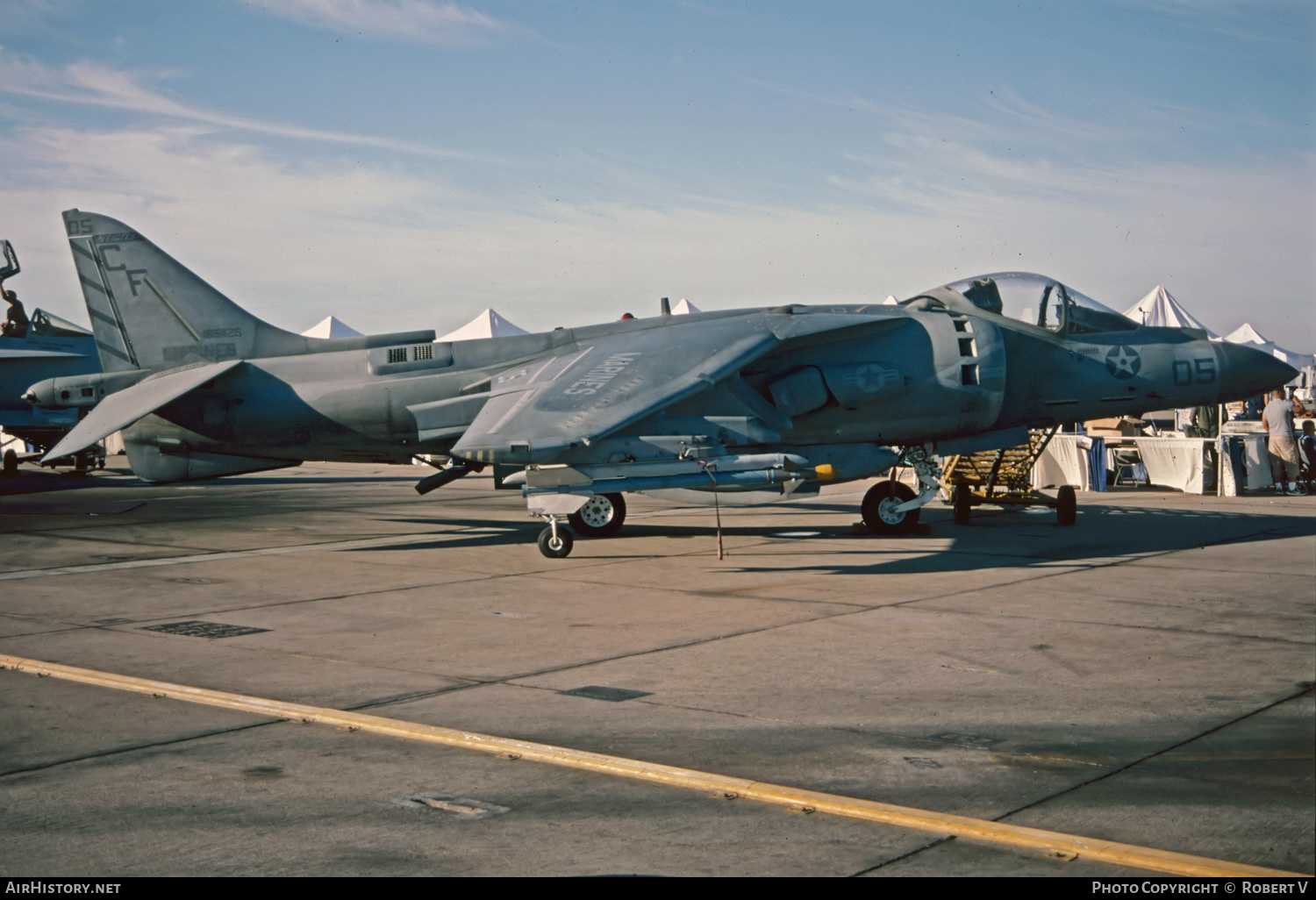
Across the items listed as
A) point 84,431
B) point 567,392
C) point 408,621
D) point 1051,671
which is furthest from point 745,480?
point 84,431

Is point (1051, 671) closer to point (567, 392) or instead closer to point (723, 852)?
point (723, 852)

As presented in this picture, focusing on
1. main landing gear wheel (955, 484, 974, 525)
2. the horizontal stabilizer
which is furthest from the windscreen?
the horizontal stabilizer

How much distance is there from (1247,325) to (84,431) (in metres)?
58.3

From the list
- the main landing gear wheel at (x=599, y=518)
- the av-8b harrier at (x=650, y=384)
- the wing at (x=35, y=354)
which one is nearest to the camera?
the av-8b harrier at (x=650, y=384)

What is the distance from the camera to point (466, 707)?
6.62 meters

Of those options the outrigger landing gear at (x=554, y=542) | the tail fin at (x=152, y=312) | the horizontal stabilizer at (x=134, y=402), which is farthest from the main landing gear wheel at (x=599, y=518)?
the horizontal stabilizer at (x=134, y=402)

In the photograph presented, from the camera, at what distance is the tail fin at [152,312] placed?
16.5 m

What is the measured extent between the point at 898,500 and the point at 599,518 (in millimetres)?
4109

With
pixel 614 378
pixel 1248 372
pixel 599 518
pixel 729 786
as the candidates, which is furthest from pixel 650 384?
pixel 729 786

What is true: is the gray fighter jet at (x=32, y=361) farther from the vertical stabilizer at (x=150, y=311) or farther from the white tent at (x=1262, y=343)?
the white tent at (x=1262, y=343)

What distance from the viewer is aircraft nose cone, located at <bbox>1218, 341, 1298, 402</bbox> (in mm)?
15102

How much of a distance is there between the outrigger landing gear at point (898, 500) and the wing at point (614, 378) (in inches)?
81.2

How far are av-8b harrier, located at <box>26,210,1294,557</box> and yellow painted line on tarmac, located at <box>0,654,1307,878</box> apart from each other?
630 centimetres

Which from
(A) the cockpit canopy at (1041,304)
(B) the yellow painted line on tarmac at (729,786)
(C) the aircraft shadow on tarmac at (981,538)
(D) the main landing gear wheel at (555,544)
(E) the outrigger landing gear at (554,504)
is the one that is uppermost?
(A) the cockpit canopy at (1041,304)
